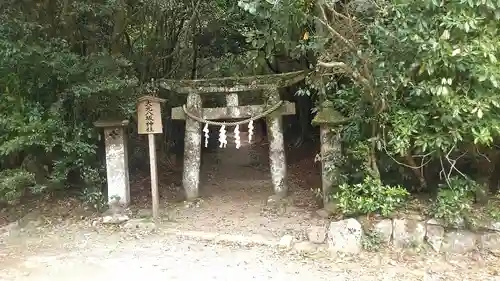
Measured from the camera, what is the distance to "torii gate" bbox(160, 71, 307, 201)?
771cm

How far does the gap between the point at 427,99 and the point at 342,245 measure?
197 cm

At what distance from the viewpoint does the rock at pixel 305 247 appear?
5.57 m

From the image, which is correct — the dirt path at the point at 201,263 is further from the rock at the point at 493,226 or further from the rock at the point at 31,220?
the rock at the point at 31,220

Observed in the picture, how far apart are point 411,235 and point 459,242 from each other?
54cm

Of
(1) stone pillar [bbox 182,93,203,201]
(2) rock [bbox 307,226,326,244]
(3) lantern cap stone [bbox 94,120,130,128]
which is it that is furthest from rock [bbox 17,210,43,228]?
(2) rock [bbox 307,226,326,244]

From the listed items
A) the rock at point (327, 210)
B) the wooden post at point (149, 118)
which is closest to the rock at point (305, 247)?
the rock at point (327, 210)

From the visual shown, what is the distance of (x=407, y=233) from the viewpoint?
18.0 ft

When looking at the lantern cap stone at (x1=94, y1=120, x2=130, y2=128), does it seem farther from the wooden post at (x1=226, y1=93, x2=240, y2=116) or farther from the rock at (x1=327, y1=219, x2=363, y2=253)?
the rock at (x1=327, y1=219, x2=363, y2=253)

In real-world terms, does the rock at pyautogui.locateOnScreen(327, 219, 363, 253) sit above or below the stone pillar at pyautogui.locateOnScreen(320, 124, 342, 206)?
below

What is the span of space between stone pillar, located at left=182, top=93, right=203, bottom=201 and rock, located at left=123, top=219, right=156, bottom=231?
129 centimetres

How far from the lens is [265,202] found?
788 centimetres

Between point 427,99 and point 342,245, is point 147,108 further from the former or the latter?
point 427,99

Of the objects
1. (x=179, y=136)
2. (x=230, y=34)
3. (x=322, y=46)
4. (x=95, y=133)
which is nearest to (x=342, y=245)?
(x=322, y=46)

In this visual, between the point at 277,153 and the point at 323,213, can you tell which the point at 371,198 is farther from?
the point at 277,153
